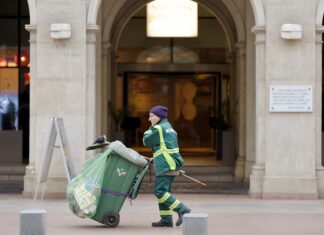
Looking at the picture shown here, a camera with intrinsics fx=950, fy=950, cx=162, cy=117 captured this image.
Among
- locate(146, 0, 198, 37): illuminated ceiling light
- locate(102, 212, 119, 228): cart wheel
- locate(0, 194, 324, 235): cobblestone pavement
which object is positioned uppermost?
locate(146, 0, 198, 37): illuminated ceiling light

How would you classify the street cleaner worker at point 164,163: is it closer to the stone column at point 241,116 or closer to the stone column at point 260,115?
the stone column at point 260,115

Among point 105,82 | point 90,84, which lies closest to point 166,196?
point 90,84

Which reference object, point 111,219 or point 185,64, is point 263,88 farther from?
point 185,64

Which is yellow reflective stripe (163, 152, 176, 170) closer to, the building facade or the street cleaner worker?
the street cleaner worker

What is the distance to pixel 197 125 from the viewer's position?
2930 centimetres

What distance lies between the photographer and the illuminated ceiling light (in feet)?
79.6

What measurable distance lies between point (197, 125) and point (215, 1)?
5.14m

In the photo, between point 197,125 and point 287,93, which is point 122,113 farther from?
point 287,93

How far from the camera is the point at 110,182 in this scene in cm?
1329

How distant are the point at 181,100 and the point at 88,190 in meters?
16.4

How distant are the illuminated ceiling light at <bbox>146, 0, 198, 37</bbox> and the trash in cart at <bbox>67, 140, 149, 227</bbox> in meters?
11.3

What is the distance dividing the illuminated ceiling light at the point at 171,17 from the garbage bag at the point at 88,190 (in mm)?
11385

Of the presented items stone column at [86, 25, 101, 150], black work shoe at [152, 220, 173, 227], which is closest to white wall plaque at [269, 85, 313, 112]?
stone column at [86, 25, 101, 150]

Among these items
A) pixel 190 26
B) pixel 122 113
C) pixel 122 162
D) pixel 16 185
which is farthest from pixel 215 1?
pixel 122 162
